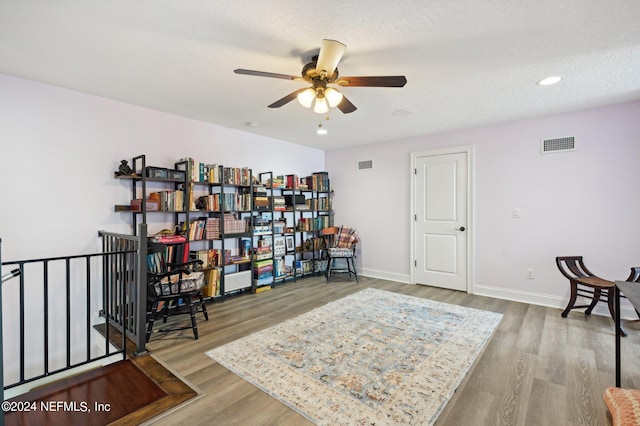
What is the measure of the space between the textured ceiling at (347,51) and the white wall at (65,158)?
20cm

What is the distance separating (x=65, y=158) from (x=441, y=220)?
15.7ft

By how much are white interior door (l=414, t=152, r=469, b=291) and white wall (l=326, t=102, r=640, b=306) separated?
0.18 m

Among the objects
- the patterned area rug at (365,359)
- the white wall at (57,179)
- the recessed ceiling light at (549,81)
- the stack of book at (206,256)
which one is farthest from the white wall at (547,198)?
the white wall at (57,179)

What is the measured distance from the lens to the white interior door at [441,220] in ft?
14.3

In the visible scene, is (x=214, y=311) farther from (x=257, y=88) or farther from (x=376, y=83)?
(x=376, y=83)

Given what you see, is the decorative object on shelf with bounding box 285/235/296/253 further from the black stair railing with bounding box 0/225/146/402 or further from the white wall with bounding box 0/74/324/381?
the black stair railing with bounding box 0/225/146/402

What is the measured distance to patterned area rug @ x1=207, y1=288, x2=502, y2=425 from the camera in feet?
6.05

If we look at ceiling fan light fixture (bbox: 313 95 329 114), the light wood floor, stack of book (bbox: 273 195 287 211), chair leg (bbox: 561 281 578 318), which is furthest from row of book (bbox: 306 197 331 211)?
chair leg (bbox: 561 281 578 318)

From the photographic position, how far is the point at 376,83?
→ 6.85 feet

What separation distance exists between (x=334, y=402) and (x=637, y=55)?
3.41 meters

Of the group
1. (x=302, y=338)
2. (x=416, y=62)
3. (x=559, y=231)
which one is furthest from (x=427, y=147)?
(x=302, y=338)

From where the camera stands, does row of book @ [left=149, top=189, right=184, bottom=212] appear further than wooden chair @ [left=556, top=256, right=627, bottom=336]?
Yes

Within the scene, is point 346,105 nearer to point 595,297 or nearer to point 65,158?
point 65,158

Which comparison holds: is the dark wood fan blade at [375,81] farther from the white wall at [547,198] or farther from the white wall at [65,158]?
the white wall at [547,198]
